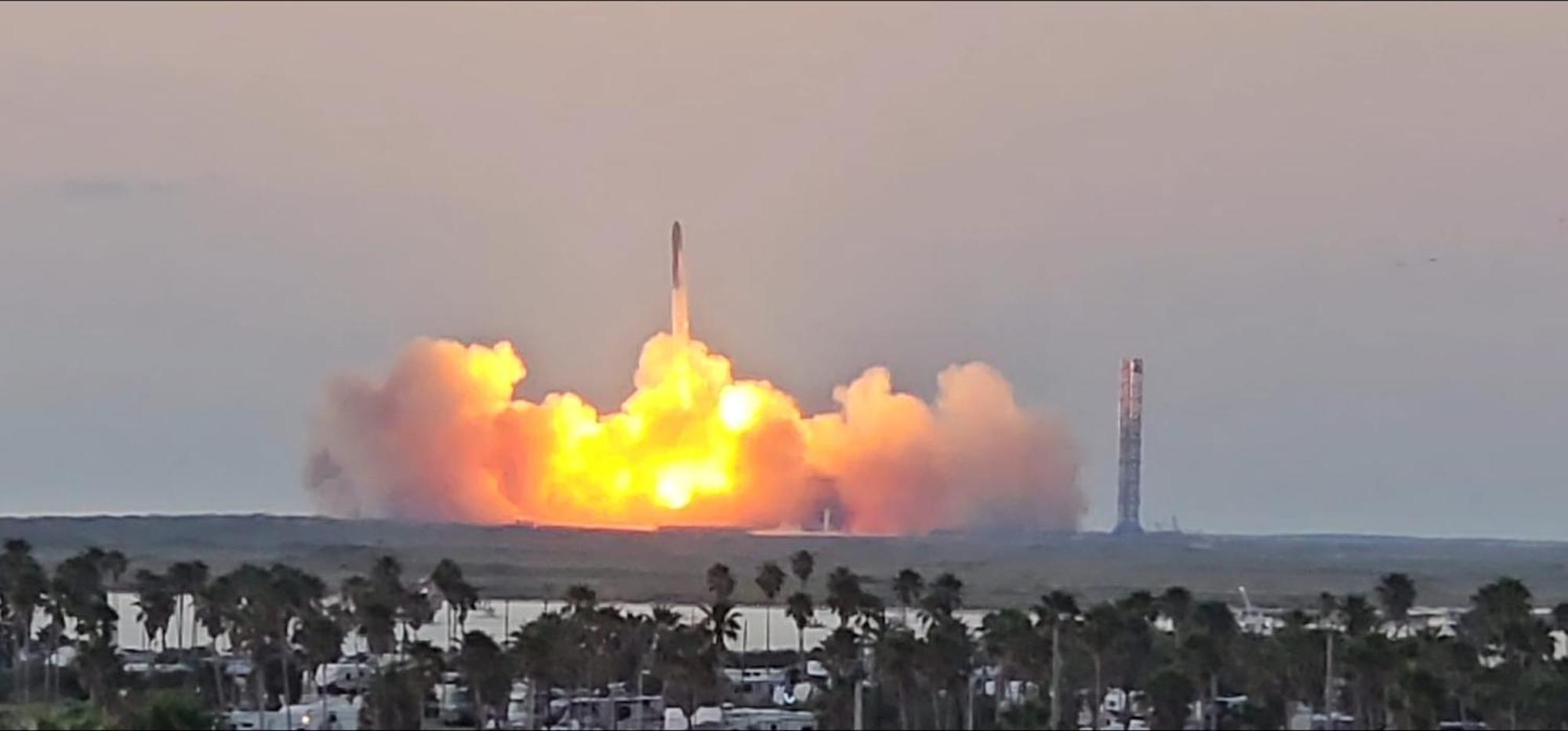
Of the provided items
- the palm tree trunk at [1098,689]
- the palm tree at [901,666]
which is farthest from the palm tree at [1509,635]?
the palm tree at [901,666]

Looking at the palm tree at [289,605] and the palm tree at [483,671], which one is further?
the palm tree at [289,605]

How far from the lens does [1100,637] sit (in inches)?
3999

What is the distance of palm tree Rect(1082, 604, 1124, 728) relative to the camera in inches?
4006

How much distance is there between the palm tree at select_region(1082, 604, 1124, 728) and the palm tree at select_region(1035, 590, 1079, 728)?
42.3 inches

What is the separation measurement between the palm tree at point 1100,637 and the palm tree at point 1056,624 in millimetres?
1075

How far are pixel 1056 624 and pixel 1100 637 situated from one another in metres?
4.31

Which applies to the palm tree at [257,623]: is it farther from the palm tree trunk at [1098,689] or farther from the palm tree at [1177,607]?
the palm tree at [1177,607]

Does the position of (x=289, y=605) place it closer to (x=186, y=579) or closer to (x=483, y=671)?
(x=186, y=579)

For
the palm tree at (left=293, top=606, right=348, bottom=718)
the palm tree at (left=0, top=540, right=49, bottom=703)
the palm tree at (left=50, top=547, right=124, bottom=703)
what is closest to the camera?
the palm tree at (left=293, top=606, right=348, bottom=718)

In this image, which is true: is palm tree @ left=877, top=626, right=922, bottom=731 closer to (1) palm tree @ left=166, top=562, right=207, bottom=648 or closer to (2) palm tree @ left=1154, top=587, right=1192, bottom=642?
(2) palm tree @ left=1154, top=587, right=1192, bottom=642

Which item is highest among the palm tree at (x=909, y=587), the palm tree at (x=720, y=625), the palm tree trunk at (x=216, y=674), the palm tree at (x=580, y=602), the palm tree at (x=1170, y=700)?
the palm tree at (x=909, y=587)

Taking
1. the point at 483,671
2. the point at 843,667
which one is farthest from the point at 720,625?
the point at 483,671

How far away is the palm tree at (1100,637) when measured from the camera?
101750 mm

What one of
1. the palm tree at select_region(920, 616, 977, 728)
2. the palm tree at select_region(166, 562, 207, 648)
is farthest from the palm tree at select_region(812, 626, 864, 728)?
the palm tree at select_region(166, 562, 207, 648)
